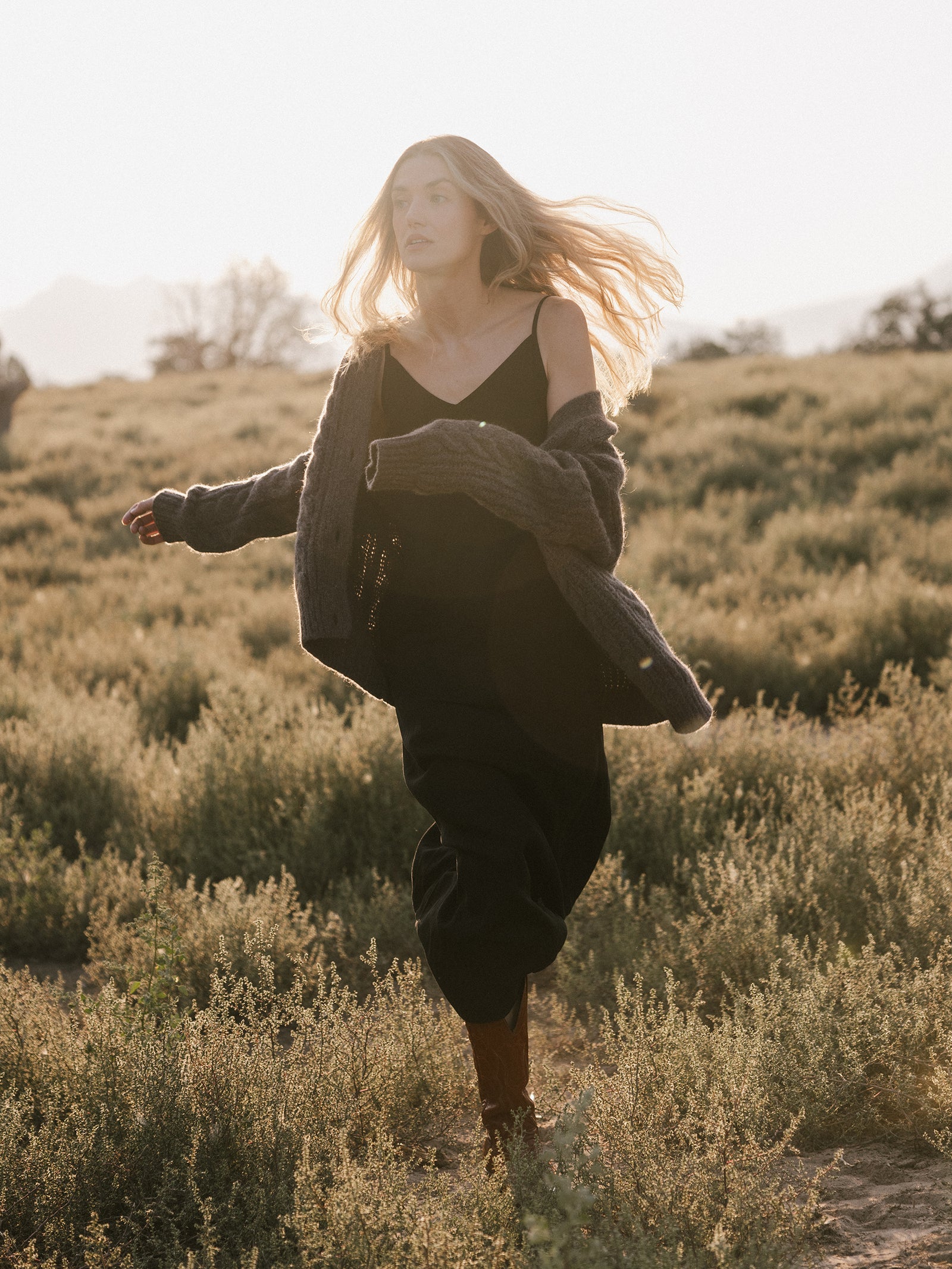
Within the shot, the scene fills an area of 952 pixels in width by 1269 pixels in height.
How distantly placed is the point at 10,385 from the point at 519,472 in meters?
17.6

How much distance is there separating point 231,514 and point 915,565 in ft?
22.2

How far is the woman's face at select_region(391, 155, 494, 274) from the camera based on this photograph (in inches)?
111

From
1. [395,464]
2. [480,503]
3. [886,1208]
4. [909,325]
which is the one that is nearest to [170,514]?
[395,464]

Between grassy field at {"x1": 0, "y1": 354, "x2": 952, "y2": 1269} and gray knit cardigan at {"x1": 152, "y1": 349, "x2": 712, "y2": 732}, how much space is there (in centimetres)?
75

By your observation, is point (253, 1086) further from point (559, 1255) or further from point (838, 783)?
point (838, 783)

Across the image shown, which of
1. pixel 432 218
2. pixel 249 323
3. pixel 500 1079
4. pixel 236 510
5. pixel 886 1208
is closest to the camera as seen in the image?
pixel 886 1208

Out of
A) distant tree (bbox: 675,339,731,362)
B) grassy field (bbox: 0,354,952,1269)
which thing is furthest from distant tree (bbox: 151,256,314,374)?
grassy field (bbox: 0,354,952,1269)

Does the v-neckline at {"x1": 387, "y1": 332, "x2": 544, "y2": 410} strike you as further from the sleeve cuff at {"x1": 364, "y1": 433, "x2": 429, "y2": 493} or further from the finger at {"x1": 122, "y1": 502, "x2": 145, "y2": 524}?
the finger at {"x1": 122, "y1": 502, "x2": 145, "y2": 524}

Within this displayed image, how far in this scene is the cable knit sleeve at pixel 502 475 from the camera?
2445mm

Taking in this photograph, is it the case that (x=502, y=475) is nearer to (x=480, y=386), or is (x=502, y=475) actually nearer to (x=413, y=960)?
(x=480, y=386)

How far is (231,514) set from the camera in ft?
9.88

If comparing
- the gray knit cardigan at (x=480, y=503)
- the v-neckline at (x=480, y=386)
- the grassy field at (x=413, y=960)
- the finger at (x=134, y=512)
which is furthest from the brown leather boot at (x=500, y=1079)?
the finger at (x=134, y=512)

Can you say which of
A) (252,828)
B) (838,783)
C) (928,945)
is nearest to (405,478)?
(928,945)

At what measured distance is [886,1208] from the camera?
95.3 inches
